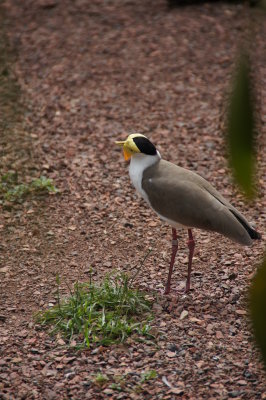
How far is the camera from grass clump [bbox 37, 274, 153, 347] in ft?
12.5

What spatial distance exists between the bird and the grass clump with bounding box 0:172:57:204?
1403 mm

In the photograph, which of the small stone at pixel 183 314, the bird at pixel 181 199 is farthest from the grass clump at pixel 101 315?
the bird at pixel 181 199

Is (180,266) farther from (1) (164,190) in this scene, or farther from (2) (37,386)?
(2) (37,386)

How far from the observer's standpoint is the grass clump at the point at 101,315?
150 inches

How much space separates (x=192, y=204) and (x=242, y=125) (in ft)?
9.21

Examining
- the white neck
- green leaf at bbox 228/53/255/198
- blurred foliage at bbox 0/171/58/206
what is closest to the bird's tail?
the white neck

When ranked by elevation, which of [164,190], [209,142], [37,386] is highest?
[164,190]

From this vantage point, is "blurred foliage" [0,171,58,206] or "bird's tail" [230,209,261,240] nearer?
"bird's tail" [230,209,261,240]

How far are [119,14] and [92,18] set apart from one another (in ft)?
1.16

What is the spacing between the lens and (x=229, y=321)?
392 cm

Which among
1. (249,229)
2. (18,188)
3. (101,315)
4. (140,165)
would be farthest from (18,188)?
(249,229)

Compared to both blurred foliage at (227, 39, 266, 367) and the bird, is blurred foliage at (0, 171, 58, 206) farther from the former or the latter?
blurred foliage at (227, 39, 266, 367)

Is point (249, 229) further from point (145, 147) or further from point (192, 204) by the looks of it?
point (145, 147)

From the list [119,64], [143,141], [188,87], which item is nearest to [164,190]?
[143,141]
